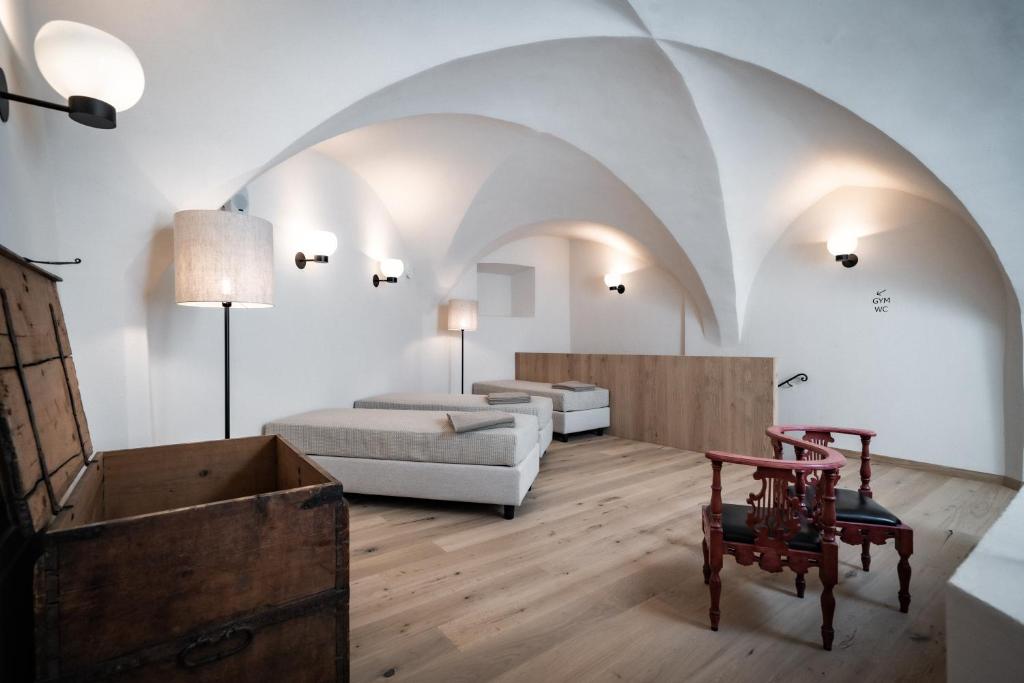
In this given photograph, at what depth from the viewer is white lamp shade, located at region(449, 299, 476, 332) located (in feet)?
17.3

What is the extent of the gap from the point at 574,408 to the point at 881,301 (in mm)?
2974

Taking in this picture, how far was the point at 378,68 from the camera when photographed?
233cm

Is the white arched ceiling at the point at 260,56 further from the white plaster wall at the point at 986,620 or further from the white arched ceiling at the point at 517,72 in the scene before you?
the white plaster wall at the point at 986,620

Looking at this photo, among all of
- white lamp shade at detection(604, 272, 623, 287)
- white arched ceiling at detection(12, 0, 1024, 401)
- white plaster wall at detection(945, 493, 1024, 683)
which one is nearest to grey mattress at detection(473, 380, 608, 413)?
white lamp shade at detection(604, 272, 623, 287)

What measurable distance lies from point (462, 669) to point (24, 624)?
3.62 feet

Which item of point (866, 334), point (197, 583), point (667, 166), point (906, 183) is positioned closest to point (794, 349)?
point (866, 334)

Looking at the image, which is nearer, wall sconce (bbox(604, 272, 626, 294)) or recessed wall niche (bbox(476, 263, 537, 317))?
wall sconce (bbox(604, 272, 626, 294))

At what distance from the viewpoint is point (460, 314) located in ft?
17.3

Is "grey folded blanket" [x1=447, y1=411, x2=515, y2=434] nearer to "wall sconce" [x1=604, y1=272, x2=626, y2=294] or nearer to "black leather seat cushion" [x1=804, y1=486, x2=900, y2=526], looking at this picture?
"black leather seat cushion" [x1=804, y1=486, x2=900, y2=526]

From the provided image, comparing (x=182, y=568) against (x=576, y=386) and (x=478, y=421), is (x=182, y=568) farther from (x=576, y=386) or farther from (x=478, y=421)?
(x=576, y=386)

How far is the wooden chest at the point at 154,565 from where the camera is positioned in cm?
76

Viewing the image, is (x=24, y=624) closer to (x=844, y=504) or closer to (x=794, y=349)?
(x=844, y=504)

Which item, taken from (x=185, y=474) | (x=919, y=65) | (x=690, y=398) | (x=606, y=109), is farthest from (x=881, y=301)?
(x=185, y=474)

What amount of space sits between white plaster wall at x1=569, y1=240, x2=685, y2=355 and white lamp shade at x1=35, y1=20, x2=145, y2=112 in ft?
18.1
